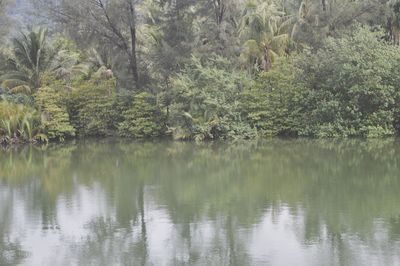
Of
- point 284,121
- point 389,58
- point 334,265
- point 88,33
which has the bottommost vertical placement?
point 334,265

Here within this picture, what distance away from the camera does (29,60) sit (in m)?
24.8

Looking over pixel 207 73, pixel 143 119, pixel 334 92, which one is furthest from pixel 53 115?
pixel 334 92

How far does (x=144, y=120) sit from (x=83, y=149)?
3929 millimetres

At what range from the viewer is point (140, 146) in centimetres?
2058

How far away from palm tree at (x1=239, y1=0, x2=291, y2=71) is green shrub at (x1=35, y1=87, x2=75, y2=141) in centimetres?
777

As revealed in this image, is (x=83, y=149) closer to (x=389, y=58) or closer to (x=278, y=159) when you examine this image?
(x=278, y=159)

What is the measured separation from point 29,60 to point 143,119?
5.65 metres

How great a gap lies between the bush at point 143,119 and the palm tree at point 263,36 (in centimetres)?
443

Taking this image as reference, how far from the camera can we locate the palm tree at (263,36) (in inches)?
996

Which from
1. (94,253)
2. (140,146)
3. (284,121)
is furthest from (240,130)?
(94,253)

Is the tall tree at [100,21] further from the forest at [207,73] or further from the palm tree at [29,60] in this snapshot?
the palm tree at [29,60]

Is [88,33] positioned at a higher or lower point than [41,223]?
higher

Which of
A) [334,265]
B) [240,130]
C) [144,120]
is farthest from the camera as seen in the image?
[144,120]

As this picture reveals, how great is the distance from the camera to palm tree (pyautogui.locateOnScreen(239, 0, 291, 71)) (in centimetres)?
2530
